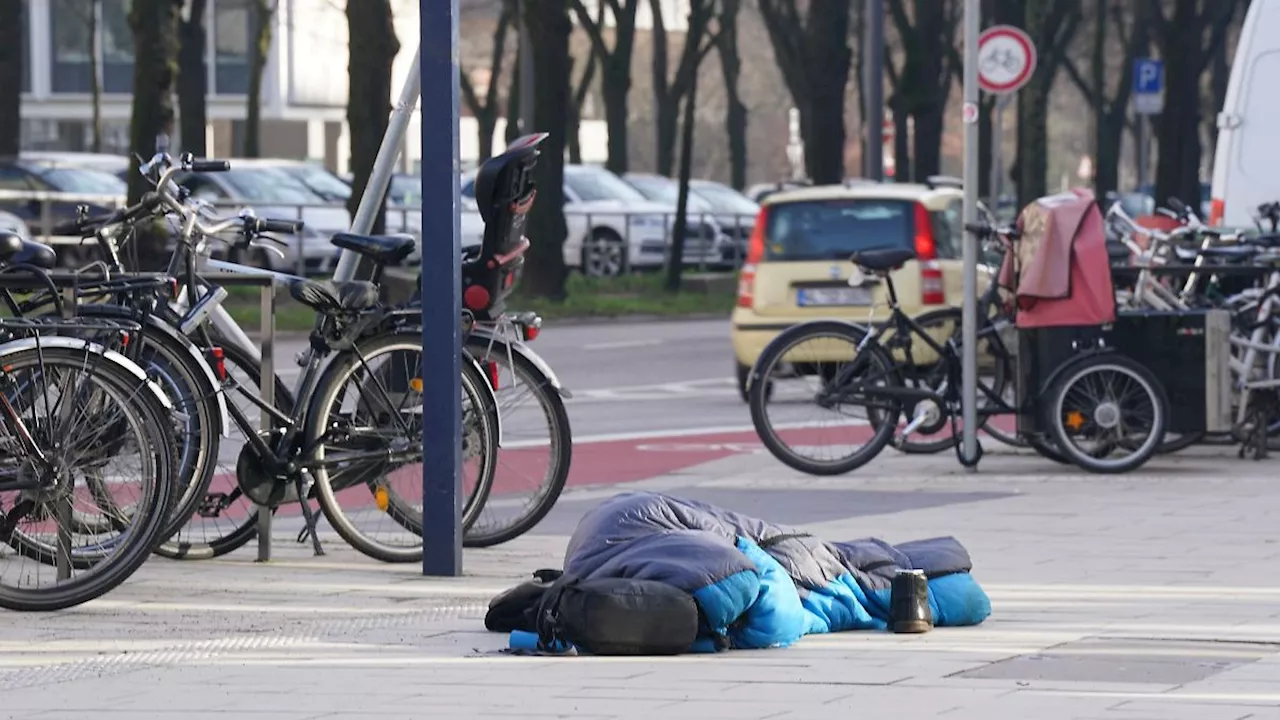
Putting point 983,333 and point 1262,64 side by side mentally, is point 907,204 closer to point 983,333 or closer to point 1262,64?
point 1262,64

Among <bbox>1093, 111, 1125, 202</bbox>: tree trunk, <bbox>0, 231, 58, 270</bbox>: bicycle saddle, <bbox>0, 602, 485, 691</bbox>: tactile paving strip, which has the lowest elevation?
<bbox>0, 602, 485, 691</bbox>: tactile paving strip

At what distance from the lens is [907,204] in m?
17.6

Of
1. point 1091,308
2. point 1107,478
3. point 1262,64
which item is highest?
point 1262,64

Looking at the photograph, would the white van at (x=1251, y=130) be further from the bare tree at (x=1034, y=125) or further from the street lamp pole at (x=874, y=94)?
the bare tree at (x=1034, y=125)

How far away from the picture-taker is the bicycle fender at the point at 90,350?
Answer: 7211mm

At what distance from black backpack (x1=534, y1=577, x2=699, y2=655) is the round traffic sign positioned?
17.1 m

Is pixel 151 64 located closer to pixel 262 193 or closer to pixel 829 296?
pixel 262 193

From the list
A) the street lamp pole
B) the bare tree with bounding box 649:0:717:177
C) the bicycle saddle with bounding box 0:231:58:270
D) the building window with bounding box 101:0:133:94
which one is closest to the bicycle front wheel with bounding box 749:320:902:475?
the bicycle saddle with bounding box 0:231:58:270

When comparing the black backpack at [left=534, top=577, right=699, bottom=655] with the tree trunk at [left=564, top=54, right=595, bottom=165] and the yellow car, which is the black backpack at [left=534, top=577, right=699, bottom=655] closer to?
the yellow car

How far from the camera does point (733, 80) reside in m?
54.6

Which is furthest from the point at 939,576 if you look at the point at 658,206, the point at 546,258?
the point at 658,206

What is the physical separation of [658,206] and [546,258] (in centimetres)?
926

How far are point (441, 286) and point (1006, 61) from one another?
16.1 m

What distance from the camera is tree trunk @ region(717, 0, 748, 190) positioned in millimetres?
51656
